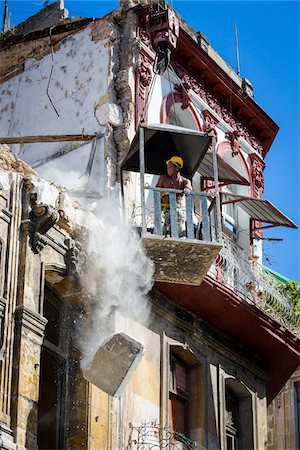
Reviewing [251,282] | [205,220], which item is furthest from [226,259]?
[205,220]

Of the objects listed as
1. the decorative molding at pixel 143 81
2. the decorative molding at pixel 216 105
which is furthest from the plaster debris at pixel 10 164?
the decorative molding at pixel 216 105

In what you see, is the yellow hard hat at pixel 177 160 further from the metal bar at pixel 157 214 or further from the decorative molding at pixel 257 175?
the decorative molding at pixel 257 175

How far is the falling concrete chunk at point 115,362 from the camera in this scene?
676 inches

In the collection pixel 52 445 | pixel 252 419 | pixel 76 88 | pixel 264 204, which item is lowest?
pixel 52 445

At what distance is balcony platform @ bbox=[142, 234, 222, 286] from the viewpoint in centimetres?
1875

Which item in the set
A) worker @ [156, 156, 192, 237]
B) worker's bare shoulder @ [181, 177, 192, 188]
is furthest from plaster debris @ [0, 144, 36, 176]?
worker's bare shoulder @ [181, 177, 192, 188]

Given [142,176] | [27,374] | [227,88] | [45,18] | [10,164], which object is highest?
[45,18]

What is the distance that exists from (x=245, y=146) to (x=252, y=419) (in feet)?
17.9

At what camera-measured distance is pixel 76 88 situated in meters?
21.6

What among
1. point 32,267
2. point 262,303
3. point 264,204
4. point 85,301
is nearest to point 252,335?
point 262,303

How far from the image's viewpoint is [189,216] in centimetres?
1916

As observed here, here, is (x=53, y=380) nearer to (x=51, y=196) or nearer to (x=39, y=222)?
A: (x=39, y=222)

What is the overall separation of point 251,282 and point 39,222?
217 inches

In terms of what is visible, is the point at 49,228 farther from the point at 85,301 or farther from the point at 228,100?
the point at 228,100
